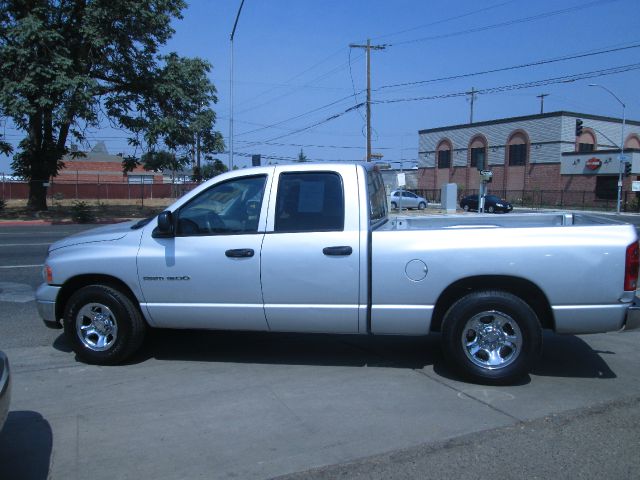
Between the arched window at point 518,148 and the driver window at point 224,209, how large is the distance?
5900 centimetres

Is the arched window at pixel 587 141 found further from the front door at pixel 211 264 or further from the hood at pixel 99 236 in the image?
the hood at pixel 99 236

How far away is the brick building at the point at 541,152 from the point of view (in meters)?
53.2

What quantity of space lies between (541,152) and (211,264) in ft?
192

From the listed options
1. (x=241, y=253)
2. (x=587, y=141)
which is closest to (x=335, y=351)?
(x=241, y=253)

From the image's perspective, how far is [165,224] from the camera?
5.13 metres

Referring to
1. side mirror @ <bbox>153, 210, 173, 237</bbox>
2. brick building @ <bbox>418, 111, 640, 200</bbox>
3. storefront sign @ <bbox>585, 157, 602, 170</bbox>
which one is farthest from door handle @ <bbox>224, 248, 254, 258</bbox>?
storefront sign @ <bbox>585, 157, 602, 170</bbox>

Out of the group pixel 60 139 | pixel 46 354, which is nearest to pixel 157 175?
pixel 60 139

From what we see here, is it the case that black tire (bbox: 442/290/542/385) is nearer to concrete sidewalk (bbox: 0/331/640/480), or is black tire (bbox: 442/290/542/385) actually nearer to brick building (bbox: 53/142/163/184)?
concrete sidewalk (bbox: 0/331/640/480)

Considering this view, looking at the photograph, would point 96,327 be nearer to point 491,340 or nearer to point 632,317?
point 491,340

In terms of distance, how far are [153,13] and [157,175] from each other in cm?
5946

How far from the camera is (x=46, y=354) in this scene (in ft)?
19.1

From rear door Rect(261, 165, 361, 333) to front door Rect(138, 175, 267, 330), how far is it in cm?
15

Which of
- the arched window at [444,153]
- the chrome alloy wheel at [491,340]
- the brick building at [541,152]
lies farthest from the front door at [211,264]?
the arched window at [444,153]

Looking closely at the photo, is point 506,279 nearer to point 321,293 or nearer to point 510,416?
point 510,416
